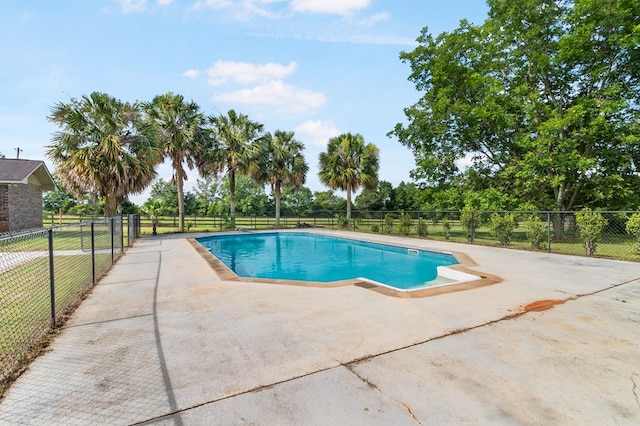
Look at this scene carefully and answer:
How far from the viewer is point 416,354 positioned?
2613mm

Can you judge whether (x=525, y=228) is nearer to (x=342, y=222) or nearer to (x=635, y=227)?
(x=635, y=227)

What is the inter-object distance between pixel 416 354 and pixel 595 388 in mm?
1184

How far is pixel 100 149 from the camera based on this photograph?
485 inches

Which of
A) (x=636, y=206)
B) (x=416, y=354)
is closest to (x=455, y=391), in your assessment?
(x=416, y=354)

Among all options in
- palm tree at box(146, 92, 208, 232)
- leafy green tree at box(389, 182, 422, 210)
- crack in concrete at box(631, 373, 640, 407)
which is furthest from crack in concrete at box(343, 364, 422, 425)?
leafy green tree at box(389, 182, 422, 210)

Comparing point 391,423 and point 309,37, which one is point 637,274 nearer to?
point 391,423

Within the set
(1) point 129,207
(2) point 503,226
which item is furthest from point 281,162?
(1) point 129,207

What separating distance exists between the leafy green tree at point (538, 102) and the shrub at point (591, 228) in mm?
5000

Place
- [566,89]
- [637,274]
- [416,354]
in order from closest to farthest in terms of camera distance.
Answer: [416,354]
[637,274]
[566,89]

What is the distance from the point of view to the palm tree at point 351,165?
20094 mm

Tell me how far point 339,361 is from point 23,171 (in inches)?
711

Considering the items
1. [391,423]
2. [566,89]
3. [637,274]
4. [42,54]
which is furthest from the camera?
[566,89]

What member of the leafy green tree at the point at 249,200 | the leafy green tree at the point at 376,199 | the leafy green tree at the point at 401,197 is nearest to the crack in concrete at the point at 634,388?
→ the leafy green tree at the point at 376,199

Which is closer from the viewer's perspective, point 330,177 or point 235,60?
point 235,60
